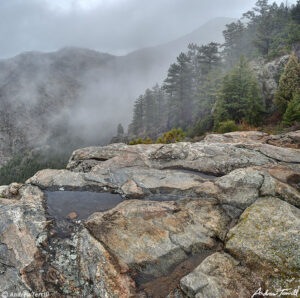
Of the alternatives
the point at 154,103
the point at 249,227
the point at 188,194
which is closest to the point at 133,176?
the point at 188,194

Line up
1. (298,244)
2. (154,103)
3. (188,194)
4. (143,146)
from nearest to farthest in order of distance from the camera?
(298,244)
(188,194)
(143,146)
(154,103)

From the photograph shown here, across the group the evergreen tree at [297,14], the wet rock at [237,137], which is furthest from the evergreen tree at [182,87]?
the wet rock at [237,137]

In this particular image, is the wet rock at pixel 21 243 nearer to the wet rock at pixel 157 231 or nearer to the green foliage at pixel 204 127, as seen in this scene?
the wet rock at pixel 157 231

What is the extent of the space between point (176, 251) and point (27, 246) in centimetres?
426

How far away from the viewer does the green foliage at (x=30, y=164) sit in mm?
140750

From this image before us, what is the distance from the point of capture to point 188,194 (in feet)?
25.3

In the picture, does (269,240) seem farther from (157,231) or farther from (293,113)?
(293,113)

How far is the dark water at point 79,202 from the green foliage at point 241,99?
21456 mm

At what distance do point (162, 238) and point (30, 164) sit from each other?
17484cm

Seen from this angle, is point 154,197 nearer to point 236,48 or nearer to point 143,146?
point 143,146

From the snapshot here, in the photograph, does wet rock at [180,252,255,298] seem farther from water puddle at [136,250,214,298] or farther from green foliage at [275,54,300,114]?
green foliage at [275,54,300,114]

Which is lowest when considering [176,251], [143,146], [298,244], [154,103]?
[176,251]

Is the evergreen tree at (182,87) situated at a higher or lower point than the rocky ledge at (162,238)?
higher

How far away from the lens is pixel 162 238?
19.1 ft
